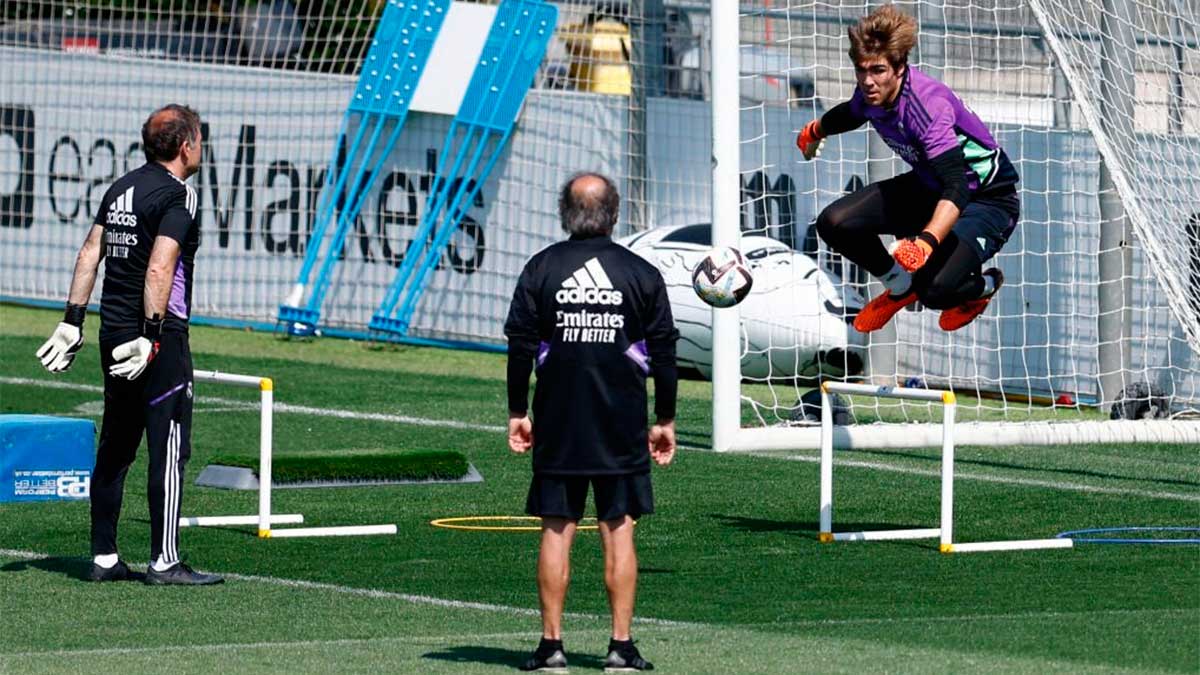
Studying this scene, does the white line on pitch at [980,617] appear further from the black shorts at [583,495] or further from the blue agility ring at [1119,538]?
the blue agility ring at [1119,538]

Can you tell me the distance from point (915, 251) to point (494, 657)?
123 inches

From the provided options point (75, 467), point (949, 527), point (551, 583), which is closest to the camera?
point (551, 583)

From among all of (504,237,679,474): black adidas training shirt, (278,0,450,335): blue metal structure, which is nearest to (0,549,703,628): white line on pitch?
(504,237,679,474): black adidas training shirt

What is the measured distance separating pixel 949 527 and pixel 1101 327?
687 centimetres

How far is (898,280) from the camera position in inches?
429

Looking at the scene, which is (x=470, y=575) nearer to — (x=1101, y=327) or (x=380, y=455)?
(x=380, y=455)

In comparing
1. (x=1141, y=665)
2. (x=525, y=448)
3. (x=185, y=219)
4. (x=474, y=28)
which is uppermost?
(x=474, y=28)

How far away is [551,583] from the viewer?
789cm

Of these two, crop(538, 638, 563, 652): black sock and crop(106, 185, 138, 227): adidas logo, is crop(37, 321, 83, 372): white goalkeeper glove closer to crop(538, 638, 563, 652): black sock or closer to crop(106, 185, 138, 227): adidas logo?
crop(106, 185, 138, 227): adidas logo

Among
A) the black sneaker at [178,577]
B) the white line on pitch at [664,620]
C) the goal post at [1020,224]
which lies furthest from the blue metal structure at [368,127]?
the white line on pitch at [664,620]

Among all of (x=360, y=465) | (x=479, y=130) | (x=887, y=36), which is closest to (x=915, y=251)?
(x=887, y=36)

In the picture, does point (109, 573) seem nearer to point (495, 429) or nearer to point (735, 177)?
point (735, 177)

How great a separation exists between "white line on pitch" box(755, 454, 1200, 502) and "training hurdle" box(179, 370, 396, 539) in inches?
164

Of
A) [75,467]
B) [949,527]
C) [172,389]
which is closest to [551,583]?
[172,389]
